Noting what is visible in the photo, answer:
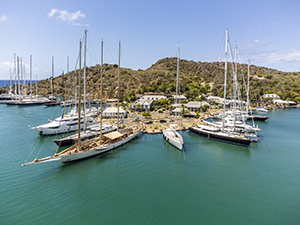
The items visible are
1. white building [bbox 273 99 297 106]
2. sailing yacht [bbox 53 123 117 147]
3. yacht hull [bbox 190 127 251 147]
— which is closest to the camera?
sailing yacht [bbox 53 123 117 147]

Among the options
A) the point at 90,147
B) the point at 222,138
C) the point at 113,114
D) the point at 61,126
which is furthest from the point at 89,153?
the point at 113,114

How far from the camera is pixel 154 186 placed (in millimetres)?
25125

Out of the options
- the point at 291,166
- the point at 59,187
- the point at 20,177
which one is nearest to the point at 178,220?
the point at 59,187

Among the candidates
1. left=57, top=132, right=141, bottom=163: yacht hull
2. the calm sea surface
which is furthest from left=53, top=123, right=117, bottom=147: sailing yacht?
left=57, top=132, right=141, bottom=163: yacht hull

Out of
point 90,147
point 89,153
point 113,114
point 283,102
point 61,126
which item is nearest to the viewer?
point 89,153

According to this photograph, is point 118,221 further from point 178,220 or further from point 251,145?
point 251,145

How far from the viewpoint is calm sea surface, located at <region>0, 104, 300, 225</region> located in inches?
773

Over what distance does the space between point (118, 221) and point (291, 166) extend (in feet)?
108

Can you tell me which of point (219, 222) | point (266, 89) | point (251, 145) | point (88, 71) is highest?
point (88, 71)

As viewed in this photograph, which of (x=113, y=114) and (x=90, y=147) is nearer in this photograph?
(x=90, y=147)

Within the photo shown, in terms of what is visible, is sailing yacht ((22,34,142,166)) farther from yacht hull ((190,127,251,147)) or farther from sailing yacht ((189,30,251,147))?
sailing yacht ((189,30,251,147))

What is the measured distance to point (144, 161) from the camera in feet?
108

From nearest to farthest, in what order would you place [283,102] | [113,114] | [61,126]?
[61,126], [113,114], [283,102]

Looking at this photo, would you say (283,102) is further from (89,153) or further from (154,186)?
(89,153)
